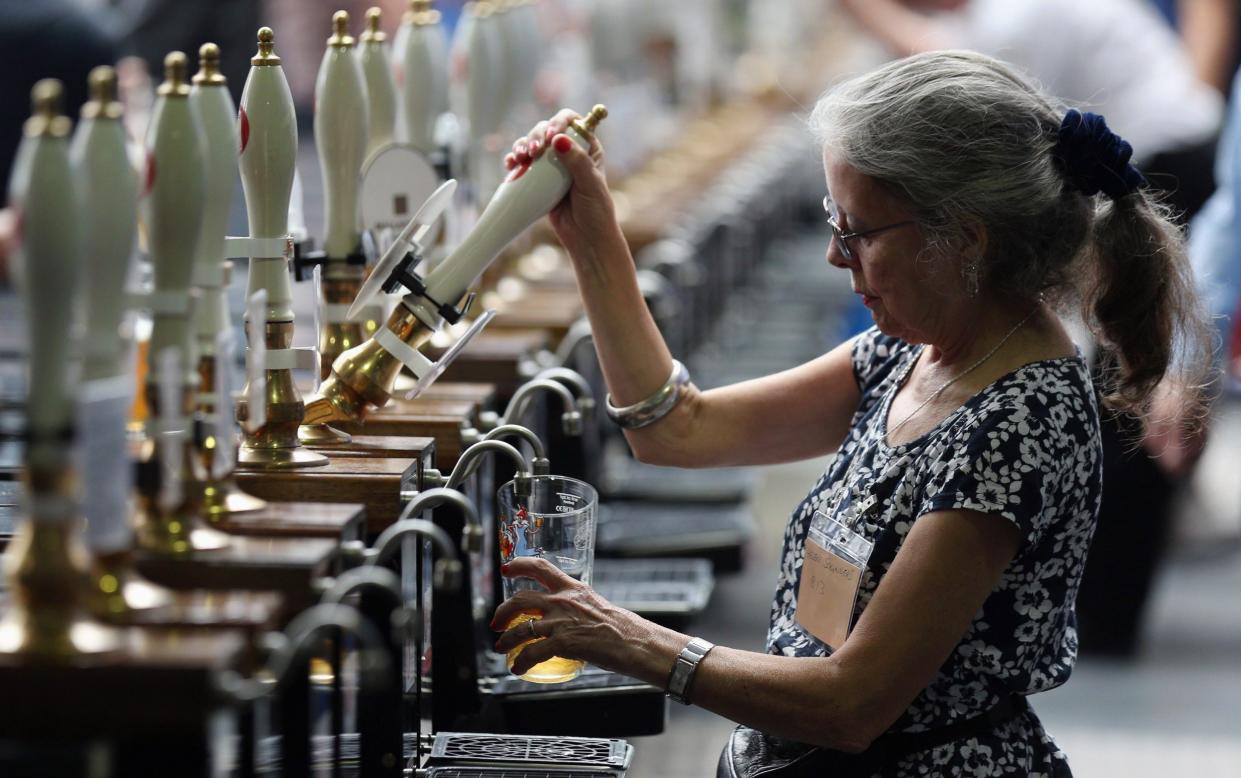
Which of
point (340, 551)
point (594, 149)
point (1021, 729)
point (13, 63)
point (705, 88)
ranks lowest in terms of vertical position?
point (1021, 729)

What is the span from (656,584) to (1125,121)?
2459mm

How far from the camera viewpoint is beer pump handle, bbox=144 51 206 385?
1.37 metres

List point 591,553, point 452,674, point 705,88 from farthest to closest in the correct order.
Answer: point 705,88
point 452,674
point 591,553

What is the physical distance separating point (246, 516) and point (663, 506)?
2.01 meters

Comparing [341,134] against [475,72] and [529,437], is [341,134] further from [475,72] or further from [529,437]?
[475,72]

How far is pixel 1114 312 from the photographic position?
74.6 inches

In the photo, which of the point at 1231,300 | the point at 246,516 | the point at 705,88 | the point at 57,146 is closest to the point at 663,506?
the point at 1231,300

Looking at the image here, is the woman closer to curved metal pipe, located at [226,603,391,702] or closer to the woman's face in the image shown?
Answer: the woman's face

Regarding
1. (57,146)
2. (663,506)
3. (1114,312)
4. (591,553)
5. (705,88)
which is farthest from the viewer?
(705,88)

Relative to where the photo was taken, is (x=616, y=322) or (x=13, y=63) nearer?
(x=616, y=322)

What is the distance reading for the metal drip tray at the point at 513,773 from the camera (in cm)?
180

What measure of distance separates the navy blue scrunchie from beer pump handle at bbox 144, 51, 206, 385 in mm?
908

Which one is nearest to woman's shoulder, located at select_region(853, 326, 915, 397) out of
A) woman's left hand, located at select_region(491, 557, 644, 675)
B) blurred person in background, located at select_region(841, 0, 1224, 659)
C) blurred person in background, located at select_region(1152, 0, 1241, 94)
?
woman's left hand, located at select_region(491, 557, 644, 675)

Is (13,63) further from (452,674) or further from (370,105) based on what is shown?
(452,674)
